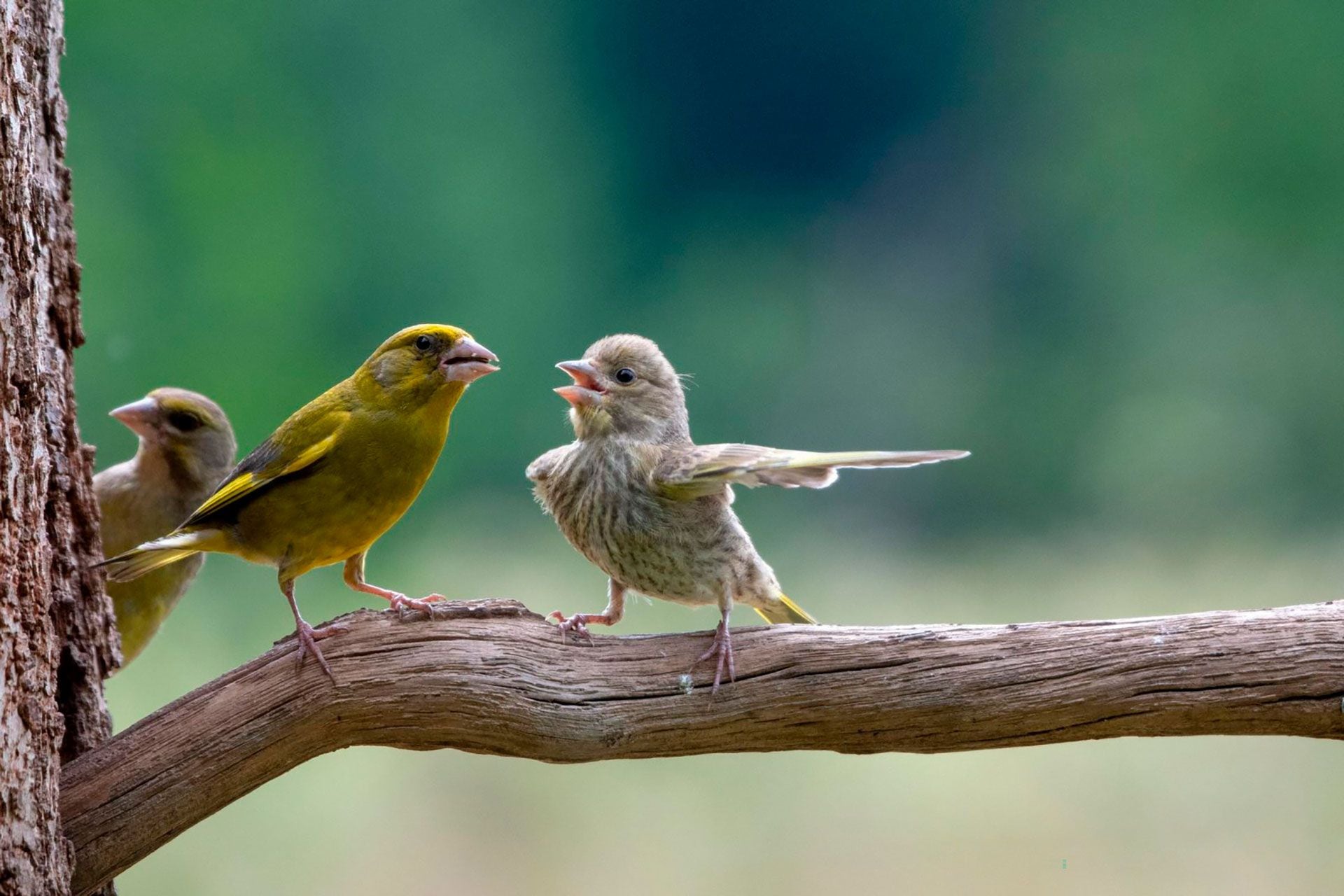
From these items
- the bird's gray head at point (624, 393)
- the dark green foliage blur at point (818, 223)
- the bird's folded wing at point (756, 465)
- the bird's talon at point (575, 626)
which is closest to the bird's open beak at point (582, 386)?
the bird's gray head at point (624, 393)

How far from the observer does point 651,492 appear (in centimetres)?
290

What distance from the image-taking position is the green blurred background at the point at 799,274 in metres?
4.50

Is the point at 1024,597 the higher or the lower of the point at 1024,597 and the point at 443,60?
the lower

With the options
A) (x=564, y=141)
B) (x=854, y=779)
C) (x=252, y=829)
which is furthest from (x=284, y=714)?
(x=564, y=141)

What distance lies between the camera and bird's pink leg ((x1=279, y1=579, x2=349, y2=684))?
2656 mm

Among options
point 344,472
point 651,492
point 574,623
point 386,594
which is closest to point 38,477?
point 344,472

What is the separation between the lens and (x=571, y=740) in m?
2.65

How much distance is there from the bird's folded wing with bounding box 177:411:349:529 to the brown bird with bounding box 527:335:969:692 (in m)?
0.55

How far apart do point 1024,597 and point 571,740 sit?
242cm

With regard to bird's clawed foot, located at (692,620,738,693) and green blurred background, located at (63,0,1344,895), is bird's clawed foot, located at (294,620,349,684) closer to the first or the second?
bird's clawed foot, located at (692,620,738,693)

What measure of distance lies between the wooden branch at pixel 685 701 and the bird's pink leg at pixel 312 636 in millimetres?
24

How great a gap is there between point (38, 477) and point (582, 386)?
1226 mm

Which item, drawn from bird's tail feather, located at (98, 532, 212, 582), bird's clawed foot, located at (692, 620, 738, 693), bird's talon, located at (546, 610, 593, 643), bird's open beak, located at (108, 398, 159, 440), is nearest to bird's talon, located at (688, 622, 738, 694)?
bird's clawed foot, located at (692, 620, 738, 693)

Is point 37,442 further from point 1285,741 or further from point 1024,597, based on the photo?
point 1285,741
